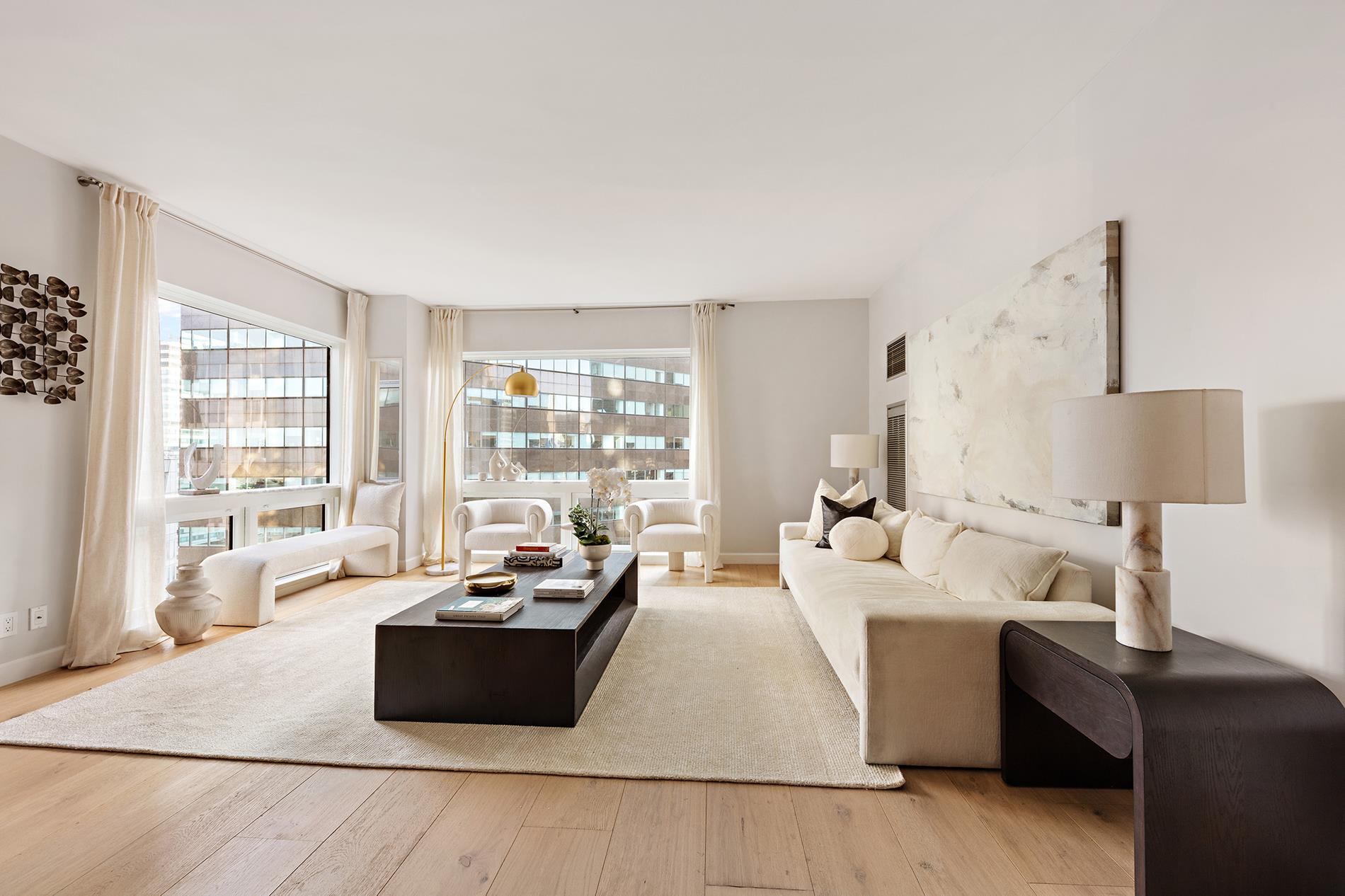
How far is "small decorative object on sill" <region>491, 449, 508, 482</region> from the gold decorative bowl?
3463mm

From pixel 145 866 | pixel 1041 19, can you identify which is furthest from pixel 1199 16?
pixel 145 866

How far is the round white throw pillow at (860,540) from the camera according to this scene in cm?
404

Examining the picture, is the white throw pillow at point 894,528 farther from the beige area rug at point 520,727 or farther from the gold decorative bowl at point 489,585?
the gold decorative bowl at point 489,585

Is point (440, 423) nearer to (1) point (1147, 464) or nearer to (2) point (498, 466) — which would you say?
(2) point (498, 466)

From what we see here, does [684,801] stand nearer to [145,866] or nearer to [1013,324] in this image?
[145,866]

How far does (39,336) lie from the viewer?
10.2ft

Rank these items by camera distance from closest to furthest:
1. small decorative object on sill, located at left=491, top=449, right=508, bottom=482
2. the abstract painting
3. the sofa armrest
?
the sofa armrest
the abstract painting
small decorative object on sill, located at left=491, top=449, right=508, bottom=482

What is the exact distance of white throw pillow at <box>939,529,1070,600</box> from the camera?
7.94 ft

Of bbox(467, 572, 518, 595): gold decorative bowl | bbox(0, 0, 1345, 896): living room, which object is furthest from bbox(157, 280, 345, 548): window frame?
bbox(467, 572, 518, 595): gold decorative bowl

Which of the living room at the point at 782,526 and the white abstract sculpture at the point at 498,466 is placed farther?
the white abstract sculpture at the point at 498,466

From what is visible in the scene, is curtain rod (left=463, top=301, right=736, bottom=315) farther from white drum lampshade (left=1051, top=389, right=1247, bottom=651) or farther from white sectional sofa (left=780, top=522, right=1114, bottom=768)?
white drum lampshade (left=1051, top=389, right=1247, bottom=651)

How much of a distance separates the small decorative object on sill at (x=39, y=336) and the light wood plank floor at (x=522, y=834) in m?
1.85

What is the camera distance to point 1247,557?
1.77 m

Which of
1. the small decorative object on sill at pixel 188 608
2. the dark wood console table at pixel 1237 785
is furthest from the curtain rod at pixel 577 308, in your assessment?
the dark wood console table at pixel 1237 785
